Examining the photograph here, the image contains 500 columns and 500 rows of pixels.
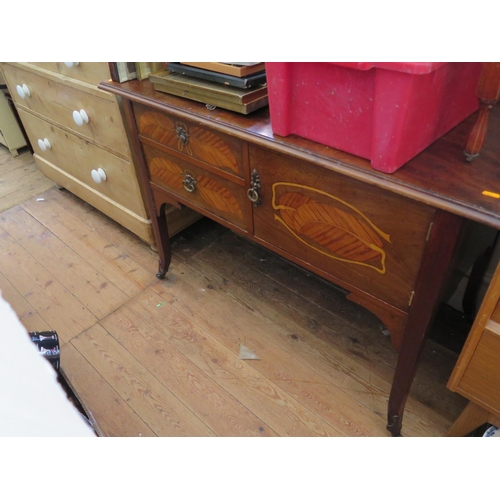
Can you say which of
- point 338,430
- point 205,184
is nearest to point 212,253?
point 205,184

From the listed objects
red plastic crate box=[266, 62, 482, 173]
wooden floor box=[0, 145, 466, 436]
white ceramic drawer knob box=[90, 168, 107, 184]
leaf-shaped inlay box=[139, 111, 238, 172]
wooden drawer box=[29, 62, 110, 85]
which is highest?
red plastic crate box=[266, 62, 482, 173]

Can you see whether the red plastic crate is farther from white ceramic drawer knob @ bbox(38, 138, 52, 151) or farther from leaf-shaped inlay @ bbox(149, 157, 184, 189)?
white ceramic drawer knob @ bbox(38, 138, 52, 151)

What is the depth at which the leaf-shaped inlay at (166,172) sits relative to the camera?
1226 mm

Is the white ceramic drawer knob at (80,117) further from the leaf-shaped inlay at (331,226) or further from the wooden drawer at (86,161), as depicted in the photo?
the leaf-shaped inlay at (331,226)

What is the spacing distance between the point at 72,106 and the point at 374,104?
1310 mm

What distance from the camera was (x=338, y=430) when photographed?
Answer: 44.4 inches

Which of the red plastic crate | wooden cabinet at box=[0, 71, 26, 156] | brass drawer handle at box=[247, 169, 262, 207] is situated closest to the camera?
the red plastic crate

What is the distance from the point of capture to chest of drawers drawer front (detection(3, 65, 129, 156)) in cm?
144

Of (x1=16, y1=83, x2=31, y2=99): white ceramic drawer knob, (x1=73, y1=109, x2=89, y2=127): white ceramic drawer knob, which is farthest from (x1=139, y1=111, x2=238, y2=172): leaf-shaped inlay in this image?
(x1=16, y1=83, x2=31, y2=99): white ceramic drawer knob

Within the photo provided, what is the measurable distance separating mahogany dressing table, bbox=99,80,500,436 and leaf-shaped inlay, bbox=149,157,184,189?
1cm

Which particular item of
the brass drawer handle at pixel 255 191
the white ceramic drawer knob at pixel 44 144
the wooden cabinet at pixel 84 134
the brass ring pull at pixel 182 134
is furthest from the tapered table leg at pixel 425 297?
the white ceramic drawer knob at pixel 44 144

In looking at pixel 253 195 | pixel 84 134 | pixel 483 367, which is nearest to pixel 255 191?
pixel 253 195

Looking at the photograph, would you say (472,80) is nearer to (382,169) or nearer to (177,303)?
(382,169)

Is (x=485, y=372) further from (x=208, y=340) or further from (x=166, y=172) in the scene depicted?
(x=166, y=172)
